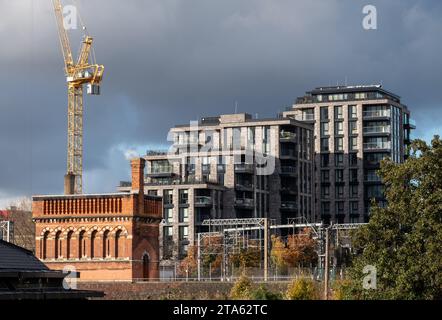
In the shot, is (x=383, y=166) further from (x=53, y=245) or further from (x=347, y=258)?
(x=347, y=258)

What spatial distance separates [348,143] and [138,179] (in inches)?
4303

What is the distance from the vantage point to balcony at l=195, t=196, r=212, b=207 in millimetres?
155250

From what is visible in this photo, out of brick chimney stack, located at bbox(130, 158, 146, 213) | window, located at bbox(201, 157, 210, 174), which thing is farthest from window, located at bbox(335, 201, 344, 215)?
brick chimney stack, located at bbox(130, 158, 146, 213)

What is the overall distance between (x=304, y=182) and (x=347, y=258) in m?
48.6

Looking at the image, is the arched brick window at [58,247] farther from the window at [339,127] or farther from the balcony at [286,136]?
the window at [339,127]

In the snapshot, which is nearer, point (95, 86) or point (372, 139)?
point (95, 86)

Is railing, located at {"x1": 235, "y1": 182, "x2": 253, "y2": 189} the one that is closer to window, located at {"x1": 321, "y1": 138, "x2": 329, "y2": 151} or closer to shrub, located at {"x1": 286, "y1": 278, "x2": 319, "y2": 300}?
window, located at {"x1": 321, "y1": 138, "x2": 329, "y2": 151}

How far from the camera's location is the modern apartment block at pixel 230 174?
158m

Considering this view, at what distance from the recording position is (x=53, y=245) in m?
79.7

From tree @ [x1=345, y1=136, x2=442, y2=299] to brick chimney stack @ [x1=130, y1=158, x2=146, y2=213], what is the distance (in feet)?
91.2

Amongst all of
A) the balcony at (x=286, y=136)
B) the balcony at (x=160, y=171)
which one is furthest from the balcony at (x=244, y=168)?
the balcony at (x=160, y=171)
